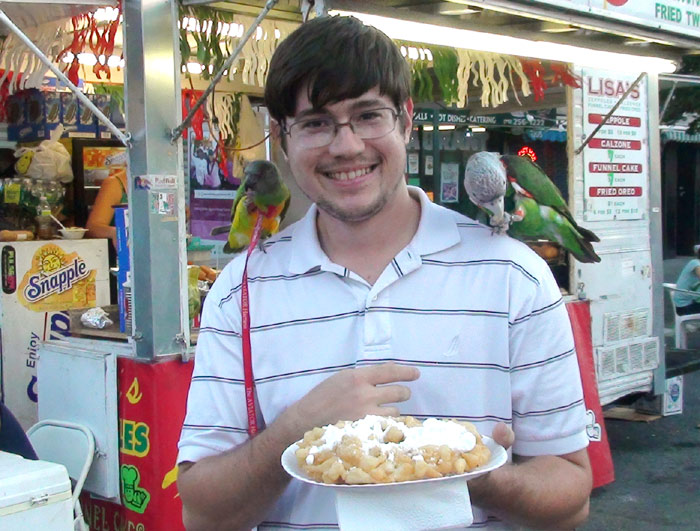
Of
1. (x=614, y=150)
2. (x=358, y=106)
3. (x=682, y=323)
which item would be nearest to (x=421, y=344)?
(x=358, y=106)

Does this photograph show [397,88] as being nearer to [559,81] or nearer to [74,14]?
[74,14]

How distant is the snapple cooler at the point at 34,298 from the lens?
4.52m

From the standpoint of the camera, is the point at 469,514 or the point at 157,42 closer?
the point at 469,514

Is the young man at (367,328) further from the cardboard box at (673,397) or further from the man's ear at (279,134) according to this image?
the cardboard box at (673,397)

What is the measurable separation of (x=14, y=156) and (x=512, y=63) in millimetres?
3174

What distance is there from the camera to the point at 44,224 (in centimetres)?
501

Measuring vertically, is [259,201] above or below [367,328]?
above

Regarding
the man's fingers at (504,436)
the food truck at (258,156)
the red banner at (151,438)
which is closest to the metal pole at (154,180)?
the food truck at (258,156)

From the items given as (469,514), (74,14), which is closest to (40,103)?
(74,14)

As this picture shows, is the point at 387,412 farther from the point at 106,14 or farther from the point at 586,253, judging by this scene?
the point at 106,14

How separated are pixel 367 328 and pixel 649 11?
383 cm

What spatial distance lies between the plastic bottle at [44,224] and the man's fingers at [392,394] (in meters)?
4.11

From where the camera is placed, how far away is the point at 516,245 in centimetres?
150

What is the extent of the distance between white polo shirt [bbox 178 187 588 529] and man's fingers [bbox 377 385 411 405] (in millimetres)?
106
